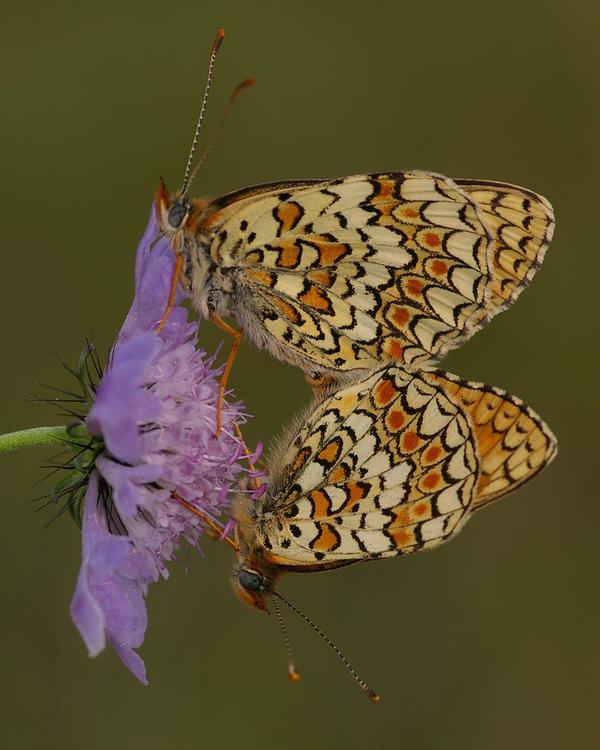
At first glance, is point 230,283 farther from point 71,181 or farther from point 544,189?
point 544,189

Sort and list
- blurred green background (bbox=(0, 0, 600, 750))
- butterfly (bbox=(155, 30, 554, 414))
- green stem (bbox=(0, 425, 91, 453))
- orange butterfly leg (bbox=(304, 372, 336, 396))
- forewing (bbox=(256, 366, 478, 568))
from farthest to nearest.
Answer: blurred green background (bbox=(0, 0, 600, 750)) → orange butterfly leg (bbox=(304, 372, 336, 396)) → butterfly (bbox=(155, 30, 554, 414)) → forewing (bbox=(256, 366, 478, 568)) → green stem (bbox=(0, 425, 91, 453))

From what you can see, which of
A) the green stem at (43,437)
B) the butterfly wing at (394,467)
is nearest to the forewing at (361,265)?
the butterfly wing at (394,467)

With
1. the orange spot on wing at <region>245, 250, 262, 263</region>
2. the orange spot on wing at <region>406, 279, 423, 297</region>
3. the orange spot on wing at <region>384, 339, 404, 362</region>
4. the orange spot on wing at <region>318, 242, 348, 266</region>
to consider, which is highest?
the orange spot on wing at <region>318, 242, 348, 266</region>

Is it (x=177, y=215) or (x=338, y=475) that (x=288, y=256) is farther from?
(x=338, y=475)

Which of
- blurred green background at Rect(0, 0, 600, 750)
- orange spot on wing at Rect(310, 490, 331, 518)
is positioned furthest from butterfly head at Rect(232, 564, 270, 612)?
blurred green background at Rect(0, 0, 600, 750)

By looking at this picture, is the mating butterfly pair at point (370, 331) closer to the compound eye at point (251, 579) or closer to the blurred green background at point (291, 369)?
the compound eye at point (251, 579)

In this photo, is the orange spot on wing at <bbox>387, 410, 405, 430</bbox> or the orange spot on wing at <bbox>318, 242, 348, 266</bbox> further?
the orange spot on wing at <bbox>318, 242, 348, 266</bbox>

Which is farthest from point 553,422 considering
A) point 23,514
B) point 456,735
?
point 23,514

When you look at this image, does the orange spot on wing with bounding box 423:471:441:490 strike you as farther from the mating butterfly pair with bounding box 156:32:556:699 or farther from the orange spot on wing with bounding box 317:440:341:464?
the orange spot on wing with bounding box 317:440:341:464
